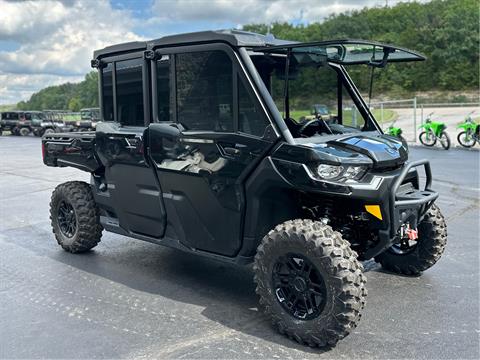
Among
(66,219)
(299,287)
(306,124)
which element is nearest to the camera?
(299,287)

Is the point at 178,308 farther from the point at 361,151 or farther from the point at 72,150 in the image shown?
the point at 72,150

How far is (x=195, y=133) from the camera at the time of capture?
4.17 meters

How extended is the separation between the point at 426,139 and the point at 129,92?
52.5 ft

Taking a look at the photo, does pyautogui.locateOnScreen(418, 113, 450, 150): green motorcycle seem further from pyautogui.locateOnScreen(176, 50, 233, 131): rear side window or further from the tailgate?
pyautogui.locateOnScreen(176, 50, 233, 131): rear side window

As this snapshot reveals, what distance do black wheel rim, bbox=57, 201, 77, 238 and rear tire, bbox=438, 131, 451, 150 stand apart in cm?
1507

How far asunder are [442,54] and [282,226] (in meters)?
72.8

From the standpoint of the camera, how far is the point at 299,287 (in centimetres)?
366

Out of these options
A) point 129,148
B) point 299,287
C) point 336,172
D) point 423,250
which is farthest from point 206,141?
point 423,250

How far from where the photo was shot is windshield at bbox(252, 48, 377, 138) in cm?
402

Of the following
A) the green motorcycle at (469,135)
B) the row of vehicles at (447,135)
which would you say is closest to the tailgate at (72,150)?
the row of vehicles at (447,135)

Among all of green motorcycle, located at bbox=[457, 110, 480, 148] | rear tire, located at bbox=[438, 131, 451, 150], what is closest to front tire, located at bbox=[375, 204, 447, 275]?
rear tire, located at bbox=[438, 131, 451, 150]

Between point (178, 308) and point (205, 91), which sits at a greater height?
point (205, 91)

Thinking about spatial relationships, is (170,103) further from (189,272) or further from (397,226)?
(397,226)

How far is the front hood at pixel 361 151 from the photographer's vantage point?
3547 millimetres
